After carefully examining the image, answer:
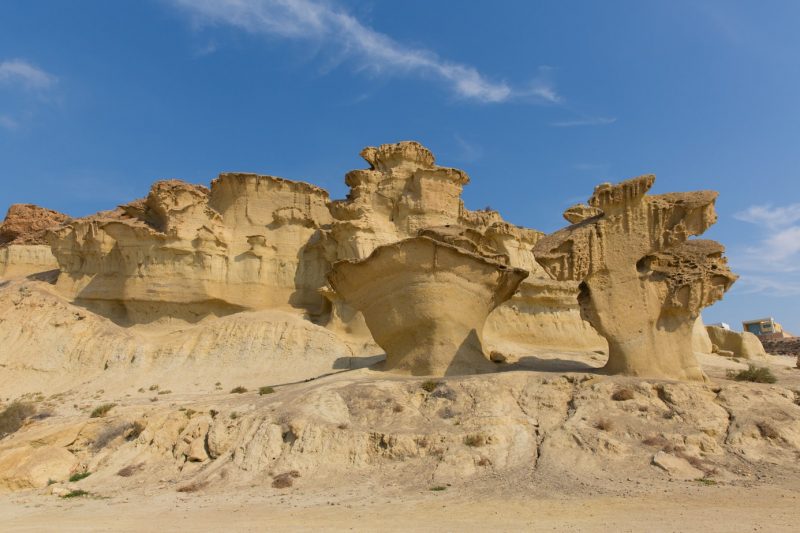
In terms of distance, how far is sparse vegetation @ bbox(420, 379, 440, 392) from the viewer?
14.2m

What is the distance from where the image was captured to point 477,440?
1152cm

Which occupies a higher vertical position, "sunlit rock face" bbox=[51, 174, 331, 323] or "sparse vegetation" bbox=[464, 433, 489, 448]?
"sunlit rock face" bbox=[51, 174, 331, 323]

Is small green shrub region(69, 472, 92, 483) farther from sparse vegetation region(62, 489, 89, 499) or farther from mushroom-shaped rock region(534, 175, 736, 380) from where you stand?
mushroom-shaped rock region(534, 175, 736, 380)

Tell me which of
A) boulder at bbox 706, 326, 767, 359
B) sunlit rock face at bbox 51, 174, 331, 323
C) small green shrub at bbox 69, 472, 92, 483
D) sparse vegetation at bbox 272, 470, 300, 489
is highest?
sunlit rock face at bbox 51, 174, 331, 323

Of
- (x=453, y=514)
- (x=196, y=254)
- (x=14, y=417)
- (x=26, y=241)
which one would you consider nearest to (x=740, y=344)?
(x=196, y=254)

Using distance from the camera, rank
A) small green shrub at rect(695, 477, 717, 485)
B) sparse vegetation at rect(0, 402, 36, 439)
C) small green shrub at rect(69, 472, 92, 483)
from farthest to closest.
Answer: sparse vegetation at rect(0, 402, 36, 439) → small green shrub at rect(69, 472, 92, 483) → small green shrub at rect(695, 477, 717, 485)

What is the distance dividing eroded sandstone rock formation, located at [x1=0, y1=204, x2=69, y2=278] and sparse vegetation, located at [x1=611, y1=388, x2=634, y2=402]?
36.8 metres

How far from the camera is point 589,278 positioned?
1642 centimetres

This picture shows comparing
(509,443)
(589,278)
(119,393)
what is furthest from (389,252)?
(119,393)

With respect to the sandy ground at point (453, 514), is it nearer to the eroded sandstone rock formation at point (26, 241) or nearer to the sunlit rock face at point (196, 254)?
the sunlit rock face at point (196, 254)

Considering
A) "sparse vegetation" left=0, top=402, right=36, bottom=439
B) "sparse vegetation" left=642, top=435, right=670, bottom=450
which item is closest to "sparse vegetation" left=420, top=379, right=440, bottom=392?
"sparse vegetation" left=642, top=435, right=670, bottom=450

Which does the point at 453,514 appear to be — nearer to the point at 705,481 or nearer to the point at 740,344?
the point at 705,481

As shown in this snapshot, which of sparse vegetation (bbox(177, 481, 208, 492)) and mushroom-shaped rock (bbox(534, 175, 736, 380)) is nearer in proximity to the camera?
sparse vegetation (bbox(177, 481, 208, 492))

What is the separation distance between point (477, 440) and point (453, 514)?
10.7ft
